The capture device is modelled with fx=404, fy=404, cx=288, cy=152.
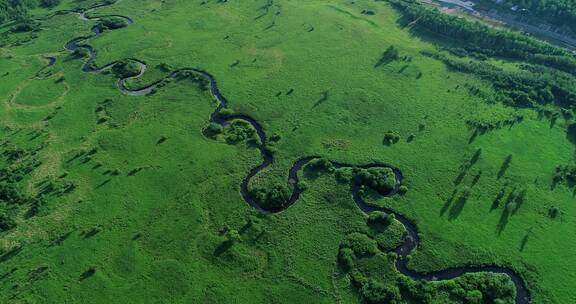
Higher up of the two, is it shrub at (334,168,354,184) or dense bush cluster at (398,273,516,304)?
shrub at (334,168,354,184)

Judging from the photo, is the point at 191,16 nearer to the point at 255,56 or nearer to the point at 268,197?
the point at 255,56

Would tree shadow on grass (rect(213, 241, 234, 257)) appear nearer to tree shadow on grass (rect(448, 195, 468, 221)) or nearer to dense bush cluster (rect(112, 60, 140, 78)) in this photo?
tree shadow on grass (rect(448, 195, 468, 221))

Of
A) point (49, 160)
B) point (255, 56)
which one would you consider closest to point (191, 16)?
point (255, 56)

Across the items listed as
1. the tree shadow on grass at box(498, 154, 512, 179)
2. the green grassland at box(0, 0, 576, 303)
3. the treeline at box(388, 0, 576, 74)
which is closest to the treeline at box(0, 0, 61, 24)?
the green grassland at box(0, 0, 576, 303)

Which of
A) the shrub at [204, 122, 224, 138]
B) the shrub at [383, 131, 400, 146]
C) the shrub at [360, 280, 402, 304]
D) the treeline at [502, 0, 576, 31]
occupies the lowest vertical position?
the shrub at [360, 280, 402, 304]

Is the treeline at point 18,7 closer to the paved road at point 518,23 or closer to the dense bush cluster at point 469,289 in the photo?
the paved road at point 518,23
